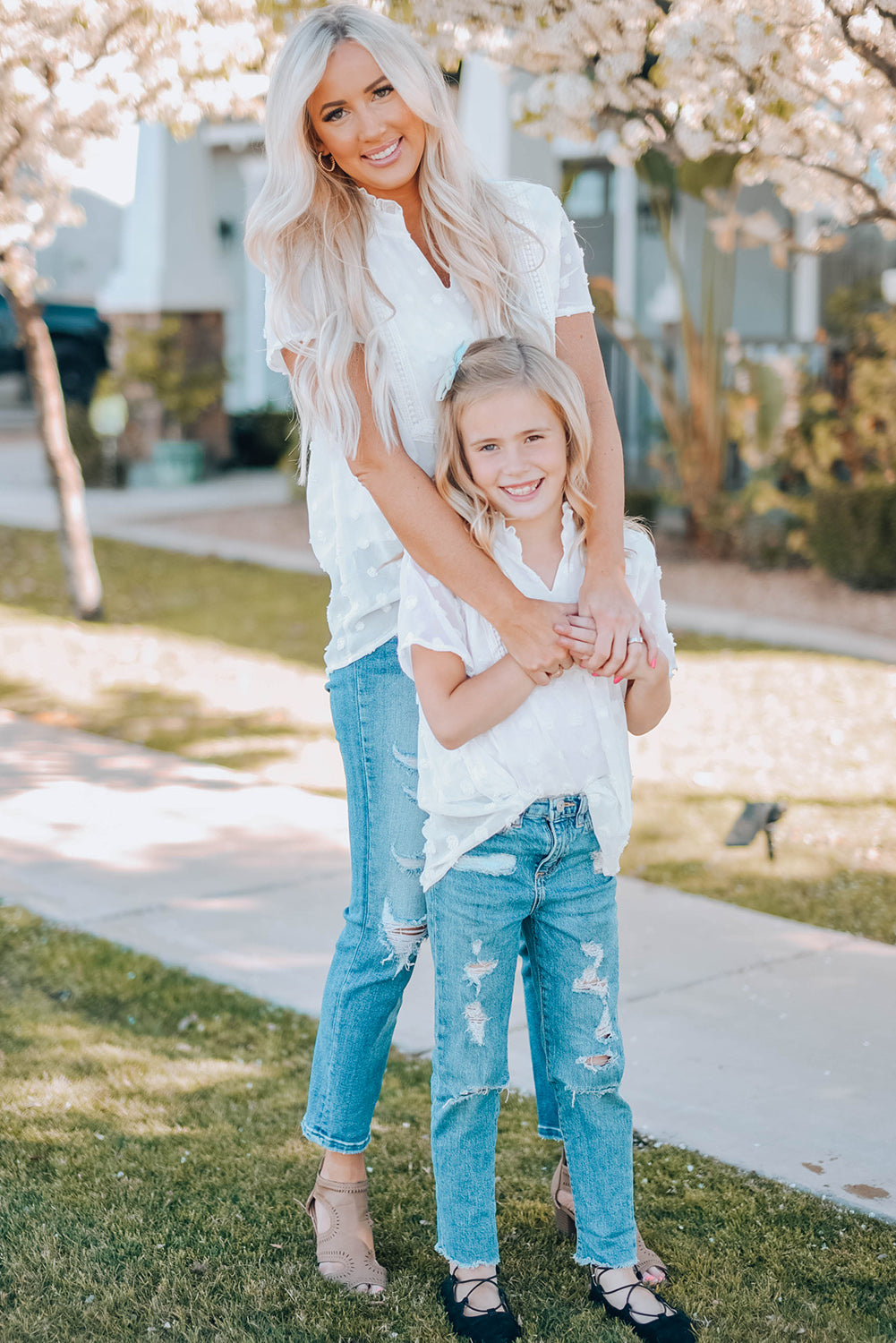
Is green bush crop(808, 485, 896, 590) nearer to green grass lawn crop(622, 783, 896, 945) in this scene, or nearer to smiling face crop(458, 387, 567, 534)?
green grass lawn crop(622, 783, 896, 945)

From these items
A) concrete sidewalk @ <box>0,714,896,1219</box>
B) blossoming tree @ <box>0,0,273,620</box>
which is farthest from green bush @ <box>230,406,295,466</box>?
concrete sidewalk @ <box>0,714,896,1219</box>

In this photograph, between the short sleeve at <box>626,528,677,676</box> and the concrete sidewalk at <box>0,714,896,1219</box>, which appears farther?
the concrete sidewalk at <box>0,714,896,1219</box>

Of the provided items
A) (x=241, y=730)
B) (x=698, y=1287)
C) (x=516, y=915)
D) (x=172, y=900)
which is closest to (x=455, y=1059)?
(x=516, y=915)

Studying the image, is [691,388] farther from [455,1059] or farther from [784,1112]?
[455,1059]

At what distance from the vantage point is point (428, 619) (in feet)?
7.52

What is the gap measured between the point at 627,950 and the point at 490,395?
2.14 m

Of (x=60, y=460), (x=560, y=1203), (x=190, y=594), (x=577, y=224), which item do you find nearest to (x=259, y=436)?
(x=190, y=594)

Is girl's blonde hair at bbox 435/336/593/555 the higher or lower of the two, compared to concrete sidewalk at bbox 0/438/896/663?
higher

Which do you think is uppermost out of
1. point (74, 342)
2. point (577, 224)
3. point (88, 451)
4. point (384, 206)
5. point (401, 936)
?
point (577, 224)

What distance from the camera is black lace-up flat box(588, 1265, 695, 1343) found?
7.78 feet

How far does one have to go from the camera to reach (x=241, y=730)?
643 centimetres

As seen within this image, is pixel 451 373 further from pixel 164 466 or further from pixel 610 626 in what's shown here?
pixel 164 466

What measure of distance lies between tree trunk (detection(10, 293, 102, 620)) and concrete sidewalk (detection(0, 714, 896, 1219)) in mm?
2730

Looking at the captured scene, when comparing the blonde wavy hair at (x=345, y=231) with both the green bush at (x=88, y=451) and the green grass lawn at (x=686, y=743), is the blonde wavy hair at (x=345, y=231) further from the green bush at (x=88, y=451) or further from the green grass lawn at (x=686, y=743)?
the green bush at (x=88, y=451)
